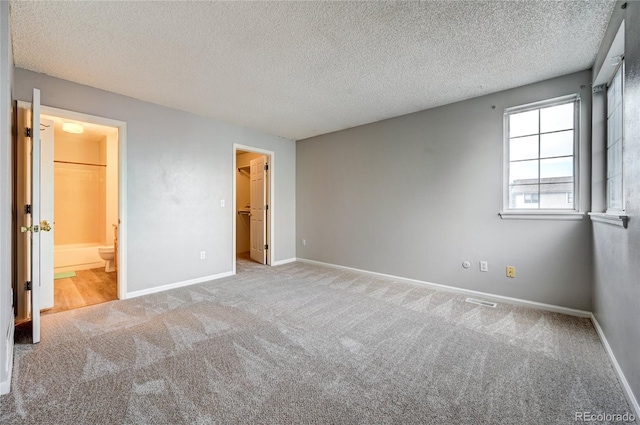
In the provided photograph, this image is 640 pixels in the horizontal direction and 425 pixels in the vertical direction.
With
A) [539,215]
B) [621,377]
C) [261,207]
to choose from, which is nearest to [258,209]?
[261,207]

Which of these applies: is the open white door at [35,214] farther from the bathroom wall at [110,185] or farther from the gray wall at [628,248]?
the gray wall at [628,248]

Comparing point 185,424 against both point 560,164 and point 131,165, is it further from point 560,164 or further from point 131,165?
point 560,164

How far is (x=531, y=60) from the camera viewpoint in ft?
8.11

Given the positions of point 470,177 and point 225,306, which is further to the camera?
point 470,177

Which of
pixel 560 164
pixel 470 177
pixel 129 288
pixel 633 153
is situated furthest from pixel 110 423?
pixel 560 164

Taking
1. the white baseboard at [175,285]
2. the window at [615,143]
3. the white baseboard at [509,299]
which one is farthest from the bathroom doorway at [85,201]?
the window at [615,143]

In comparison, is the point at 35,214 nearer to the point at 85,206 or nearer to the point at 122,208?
the point at 122,208

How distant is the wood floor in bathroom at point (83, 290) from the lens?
122 inches

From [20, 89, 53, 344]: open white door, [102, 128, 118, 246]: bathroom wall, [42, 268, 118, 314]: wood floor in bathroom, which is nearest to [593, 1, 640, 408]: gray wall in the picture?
[20, 89, 53, 344]: open white door

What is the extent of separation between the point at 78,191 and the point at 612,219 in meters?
7.76

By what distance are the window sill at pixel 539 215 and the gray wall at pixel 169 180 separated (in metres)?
3.82

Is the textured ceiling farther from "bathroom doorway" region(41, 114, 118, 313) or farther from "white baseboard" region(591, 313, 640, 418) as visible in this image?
"bathroom doorway" region(41, 114, 118, 313)

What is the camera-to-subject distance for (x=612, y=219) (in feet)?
6.11

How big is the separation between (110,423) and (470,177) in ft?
12.7
